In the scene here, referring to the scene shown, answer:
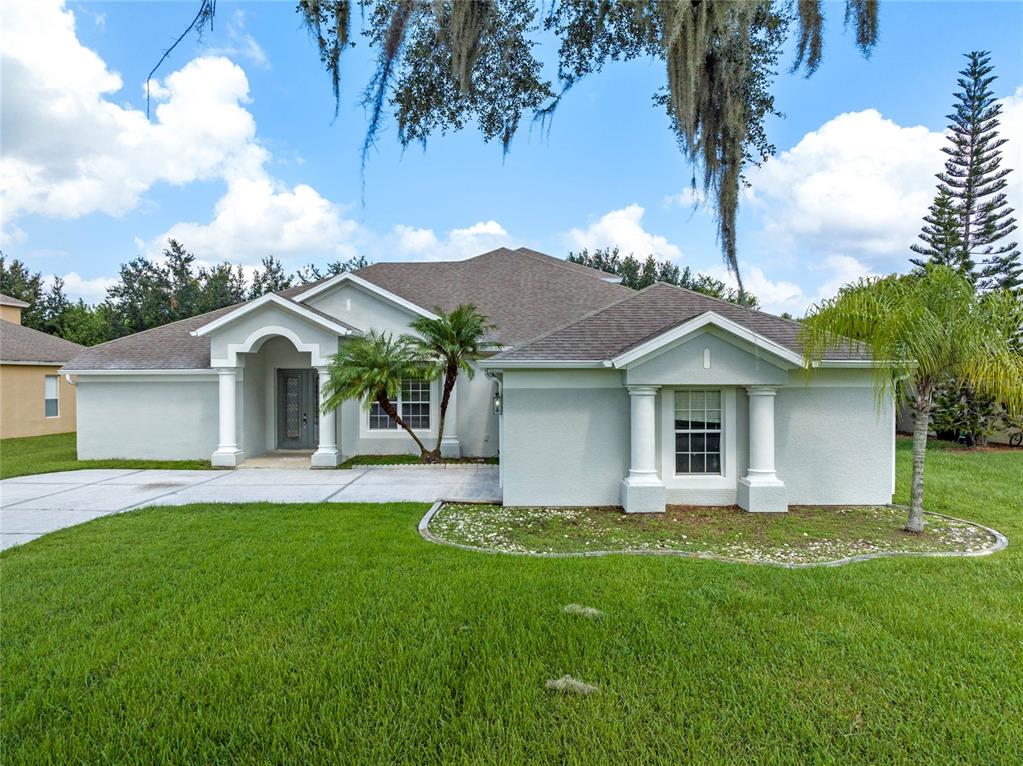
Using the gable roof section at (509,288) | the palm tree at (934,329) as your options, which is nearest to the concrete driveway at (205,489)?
the gable roof section at (509,288)

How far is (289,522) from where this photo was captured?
770cm

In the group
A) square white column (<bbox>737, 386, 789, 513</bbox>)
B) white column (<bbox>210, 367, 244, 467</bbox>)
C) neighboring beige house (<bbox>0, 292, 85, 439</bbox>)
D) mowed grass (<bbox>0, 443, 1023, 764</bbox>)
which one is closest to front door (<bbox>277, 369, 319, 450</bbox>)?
white column (<bbox>210, 367, 244, 467</bbox>)

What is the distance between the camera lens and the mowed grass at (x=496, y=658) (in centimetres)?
302

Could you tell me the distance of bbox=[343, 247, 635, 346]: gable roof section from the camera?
630 inches

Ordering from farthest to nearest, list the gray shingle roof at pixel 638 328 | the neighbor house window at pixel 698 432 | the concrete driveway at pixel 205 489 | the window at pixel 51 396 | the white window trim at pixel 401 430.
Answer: the window at pixel 51 396 → the white window trim at pixel 401 430 → the neighbor house window at pixel 698 432 → the gray shingle roof at pixel 638 328 → the concrete driveway at pixel 205 489

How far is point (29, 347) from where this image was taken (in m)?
20.1

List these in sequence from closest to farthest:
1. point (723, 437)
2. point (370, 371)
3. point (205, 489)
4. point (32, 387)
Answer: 1. point (723, 437)
2. point (205, 489)
3. point (370, 371)
4. point (32, 387)

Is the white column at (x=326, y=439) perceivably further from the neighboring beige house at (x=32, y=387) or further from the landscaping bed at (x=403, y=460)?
the neighboring beige house at (x=32, y=387)

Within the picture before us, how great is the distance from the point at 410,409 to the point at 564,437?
6.94m

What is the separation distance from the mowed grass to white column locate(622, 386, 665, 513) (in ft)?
8.01

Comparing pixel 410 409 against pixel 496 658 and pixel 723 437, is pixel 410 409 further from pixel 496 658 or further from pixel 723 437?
pixel 496 658

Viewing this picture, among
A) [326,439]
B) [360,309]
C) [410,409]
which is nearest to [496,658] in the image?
[326,439]

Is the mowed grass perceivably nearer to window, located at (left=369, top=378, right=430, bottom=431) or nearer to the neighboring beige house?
window, located at (left=369, top=378, right=430, bottom=431)

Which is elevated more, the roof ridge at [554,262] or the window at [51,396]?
the roof ridge at [554,262]
